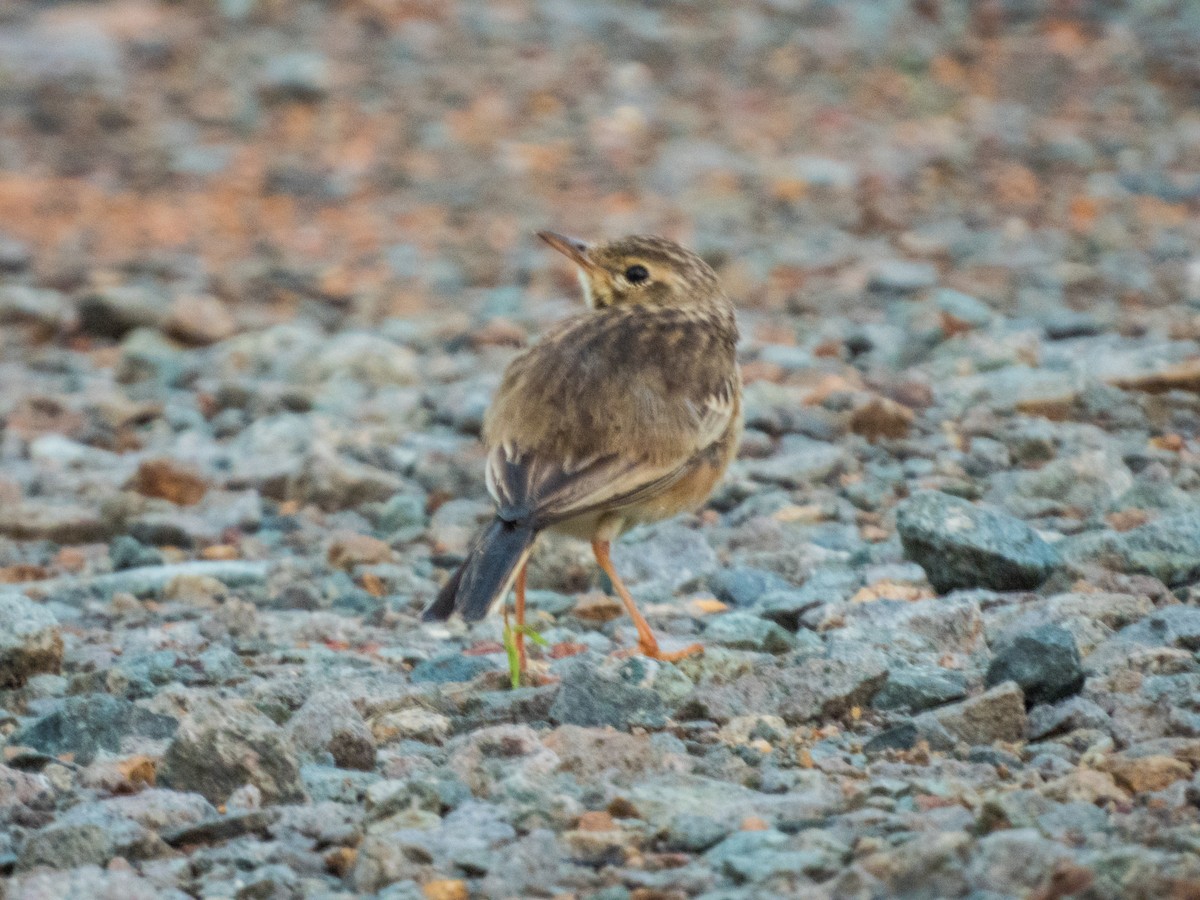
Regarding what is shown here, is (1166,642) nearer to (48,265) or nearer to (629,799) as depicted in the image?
(629,799)

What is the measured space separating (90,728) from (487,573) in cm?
110

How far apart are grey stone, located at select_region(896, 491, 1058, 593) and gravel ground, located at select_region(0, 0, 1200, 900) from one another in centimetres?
2

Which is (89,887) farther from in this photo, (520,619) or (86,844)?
(520,619)

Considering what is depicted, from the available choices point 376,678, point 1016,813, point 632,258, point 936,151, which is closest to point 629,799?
point 1016,813

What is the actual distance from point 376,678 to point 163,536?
269cm

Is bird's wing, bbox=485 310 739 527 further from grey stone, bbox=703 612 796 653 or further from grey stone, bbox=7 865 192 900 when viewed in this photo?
grey stone, bbox=7 865 192 900

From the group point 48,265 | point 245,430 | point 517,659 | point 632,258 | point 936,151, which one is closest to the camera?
point 517,659

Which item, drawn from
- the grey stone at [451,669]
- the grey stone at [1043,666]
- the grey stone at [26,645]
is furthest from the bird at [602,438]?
the grey stone at [26,645]

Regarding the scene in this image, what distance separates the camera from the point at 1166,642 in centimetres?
543

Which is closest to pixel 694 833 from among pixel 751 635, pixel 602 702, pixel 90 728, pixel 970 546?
pixel 602 702

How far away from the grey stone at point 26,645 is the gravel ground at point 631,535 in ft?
0.06

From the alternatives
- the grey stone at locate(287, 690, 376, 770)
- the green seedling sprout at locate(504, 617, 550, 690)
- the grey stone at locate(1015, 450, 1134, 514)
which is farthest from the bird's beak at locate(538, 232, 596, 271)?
the grey stone at locate(287, 690, 376, 770)

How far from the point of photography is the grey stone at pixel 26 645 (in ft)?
18.7

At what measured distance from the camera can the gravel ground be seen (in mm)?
4207
